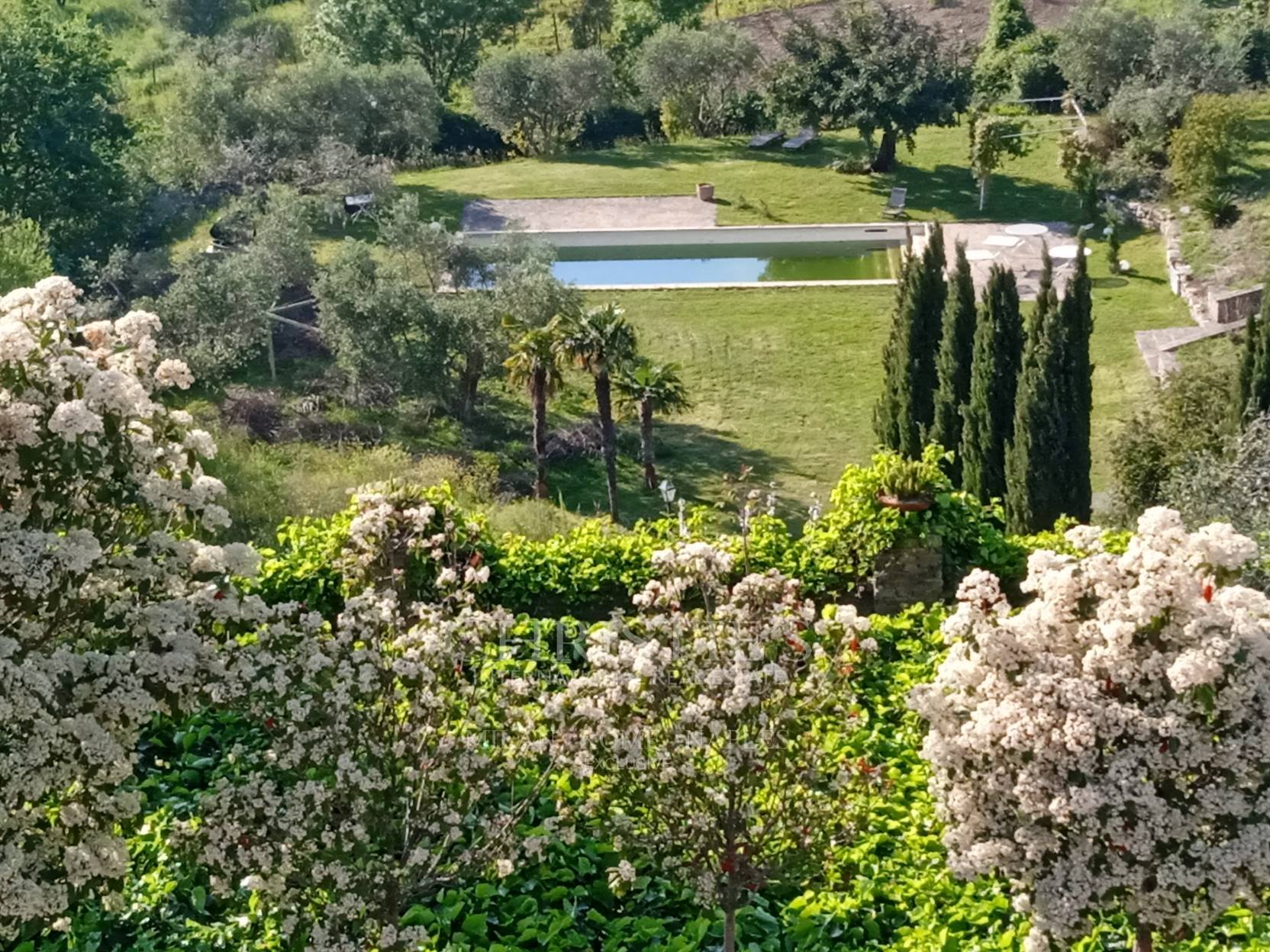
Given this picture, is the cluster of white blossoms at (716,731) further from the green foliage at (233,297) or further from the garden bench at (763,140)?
the garden bench at (763,140)

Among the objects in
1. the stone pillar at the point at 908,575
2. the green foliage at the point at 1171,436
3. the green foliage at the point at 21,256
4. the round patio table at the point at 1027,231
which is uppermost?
the green foliage at the point at 21,256

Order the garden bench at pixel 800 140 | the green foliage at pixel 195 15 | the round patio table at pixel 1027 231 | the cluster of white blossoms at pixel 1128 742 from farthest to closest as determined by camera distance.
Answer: the green foliage at pixel 195 15
the garden bench at pixel 800 140
the round patio table at pixel 1027 231
the cluster of white blossoms at pixel 1128 742

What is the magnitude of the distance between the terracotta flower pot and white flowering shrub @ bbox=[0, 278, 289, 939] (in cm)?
603

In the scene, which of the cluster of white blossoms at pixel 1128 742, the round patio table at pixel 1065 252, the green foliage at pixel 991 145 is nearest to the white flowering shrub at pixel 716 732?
the cluster of white blossoms at pixel 1128 742

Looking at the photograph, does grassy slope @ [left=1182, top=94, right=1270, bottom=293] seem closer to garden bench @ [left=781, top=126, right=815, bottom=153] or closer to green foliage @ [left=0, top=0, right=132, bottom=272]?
garden bench @ [left=781, top=126, right=815, bottom=153]

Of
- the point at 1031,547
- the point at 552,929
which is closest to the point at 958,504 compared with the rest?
the point at 1031,547

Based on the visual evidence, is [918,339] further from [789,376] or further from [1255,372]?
[789,376]

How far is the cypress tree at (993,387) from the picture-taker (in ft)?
64.8

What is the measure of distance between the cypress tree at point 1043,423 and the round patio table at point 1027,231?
45.0ft

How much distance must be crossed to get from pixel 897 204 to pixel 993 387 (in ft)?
58.8

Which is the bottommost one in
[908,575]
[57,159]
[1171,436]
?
[1171,436]

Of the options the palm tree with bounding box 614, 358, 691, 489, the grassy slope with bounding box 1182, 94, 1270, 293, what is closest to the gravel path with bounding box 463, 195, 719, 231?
the grassy slope with bounding box 1182, 94, 1270, 293

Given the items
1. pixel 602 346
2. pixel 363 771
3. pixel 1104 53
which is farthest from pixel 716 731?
pixel 1104 53

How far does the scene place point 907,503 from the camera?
12.5m
